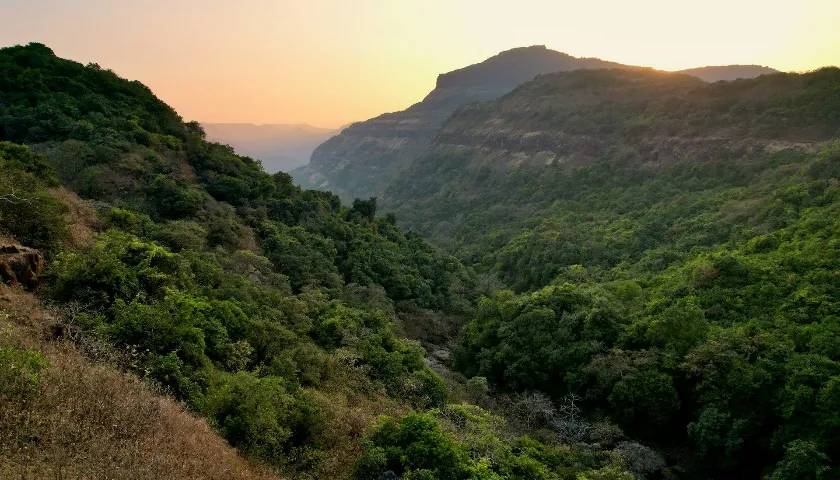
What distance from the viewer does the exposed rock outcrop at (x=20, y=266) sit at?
1260cm

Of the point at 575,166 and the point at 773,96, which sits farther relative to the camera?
the point at 575,166

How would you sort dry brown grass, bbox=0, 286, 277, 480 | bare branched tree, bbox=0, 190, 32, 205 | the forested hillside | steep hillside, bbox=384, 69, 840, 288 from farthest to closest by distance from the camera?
steep hillside, bbox=384, 69, 840, 288
bare branched tree, bbox=0, 190, 32, 205
the forested hillside
dry brown grass, bbox=0, 286, 277, 480

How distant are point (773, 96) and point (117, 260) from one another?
79094 millimetres

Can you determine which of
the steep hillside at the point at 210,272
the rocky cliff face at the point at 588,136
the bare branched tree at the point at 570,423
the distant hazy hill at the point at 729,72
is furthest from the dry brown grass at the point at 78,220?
the distant hazy hill at the point at 729,72

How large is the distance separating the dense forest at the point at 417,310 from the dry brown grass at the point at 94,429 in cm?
18

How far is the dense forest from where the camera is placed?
512 inches

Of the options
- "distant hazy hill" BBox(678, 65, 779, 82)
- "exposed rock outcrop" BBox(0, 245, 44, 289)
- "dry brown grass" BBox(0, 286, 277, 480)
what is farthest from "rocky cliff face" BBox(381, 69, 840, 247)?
"distant hazy hill" BBox(678, 65, 779, 82)

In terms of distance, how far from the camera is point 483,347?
31047 mm

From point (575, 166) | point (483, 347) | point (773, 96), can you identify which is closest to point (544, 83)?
point (575, 166)

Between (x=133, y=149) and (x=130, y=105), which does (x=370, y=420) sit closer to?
(x=133, y=149)

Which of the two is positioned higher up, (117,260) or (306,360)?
(117,260)

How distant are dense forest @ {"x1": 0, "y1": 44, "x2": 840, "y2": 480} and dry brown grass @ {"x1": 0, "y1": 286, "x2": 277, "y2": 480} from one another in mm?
185

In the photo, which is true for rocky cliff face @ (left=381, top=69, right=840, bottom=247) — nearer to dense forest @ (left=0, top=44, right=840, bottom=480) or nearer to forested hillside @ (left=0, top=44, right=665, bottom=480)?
dense forest @ (left=0, top=44, right=840, bottom=480)

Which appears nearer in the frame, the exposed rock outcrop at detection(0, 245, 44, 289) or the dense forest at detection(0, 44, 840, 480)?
the exposed rock outcrop at detection(0, 245, 44, 289)
